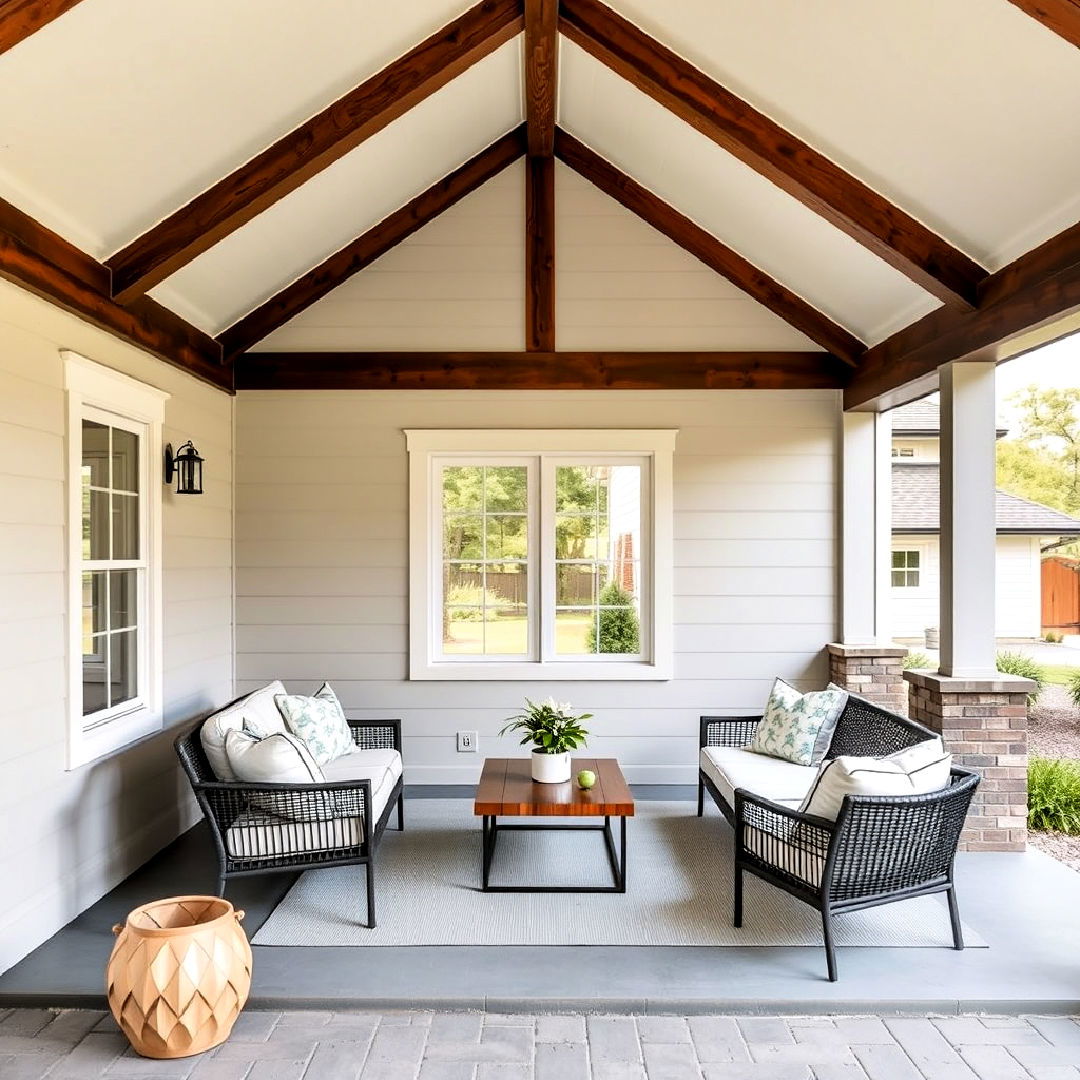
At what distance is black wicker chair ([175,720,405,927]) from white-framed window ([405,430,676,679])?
2.02 meters

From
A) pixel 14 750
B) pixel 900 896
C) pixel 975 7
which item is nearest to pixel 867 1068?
pixel 900 896

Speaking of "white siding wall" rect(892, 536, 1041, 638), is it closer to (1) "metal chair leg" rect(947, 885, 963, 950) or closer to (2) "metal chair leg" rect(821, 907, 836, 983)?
(1) "metal chair leg" rect(947, 885, 963, 950)

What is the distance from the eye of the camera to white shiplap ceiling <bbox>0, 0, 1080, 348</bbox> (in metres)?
2.85

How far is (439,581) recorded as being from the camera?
5.64m

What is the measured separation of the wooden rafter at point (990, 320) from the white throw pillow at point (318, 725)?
3701mm

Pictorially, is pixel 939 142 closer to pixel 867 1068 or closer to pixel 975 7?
pixel 975 7

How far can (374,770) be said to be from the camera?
4.25 metres

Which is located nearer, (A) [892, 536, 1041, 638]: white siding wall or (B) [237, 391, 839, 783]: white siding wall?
(B) [237, 391, 839, 783]: white siding wall

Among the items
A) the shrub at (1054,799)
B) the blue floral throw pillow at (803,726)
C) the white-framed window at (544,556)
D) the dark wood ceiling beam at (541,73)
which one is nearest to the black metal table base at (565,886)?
the blue floral throw pillow at (803,726)

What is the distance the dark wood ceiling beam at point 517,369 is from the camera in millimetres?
5512

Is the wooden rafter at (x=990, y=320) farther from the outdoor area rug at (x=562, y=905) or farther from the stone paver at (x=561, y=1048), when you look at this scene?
the stone paver at (x=561, y=1048)

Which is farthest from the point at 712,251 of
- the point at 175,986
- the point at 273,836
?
the point at 175,986

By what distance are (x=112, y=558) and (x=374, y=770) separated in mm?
1658

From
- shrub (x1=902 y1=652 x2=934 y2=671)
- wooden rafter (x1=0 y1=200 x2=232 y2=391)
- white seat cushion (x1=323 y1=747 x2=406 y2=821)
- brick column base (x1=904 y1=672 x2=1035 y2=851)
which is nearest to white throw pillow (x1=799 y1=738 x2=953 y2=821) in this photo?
brick column base (x1=904 y1=672 x2=1035 y2=851)
